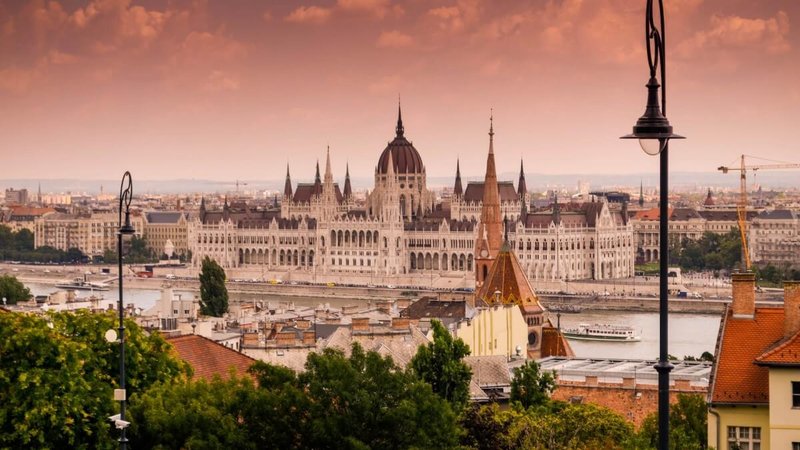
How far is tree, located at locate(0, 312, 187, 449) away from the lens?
14.2 meters

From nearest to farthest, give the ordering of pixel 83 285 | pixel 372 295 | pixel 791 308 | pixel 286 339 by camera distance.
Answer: pixel 791 308 < pixel 286 339 < pixel 372 295 < pixel 83 285

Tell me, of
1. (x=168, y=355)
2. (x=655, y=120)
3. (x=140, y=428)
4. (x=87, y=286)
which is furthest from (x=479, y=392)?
(x=87, y=286)

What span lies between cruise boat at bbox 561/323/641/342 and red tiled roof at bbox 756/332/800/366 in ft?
135

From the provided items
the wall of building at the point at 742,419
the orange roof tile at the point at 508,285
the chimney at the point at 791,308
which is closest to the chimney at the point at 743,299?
the chimney at the point at 791,308

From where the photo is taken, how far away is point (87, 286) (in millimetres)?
87812

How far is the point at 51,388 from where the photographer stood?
14.5 m

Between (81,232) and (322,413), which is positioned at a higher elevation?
(81,232)

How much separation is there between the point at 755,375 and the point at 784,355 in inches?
21.4

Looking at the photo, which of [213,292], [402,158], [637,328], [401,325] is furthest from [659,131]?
[402,158]

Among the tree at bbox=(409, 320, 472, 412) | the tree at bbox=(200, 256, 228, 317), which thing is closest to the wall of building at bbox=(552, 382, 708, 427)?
the tree at bbox=(409, 320, 472, 412)

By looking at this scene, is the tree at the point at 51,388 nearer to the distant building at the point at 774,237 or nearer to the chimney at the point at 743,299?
the chimney at the point at 743,299

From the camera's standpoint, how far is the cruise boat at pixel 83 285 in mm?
86875

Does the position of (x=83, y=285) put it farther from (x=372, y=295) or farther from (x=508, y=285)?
(x=508, y=285)

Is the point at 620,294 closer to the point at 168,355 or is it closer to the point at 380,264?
the point at 380,264
